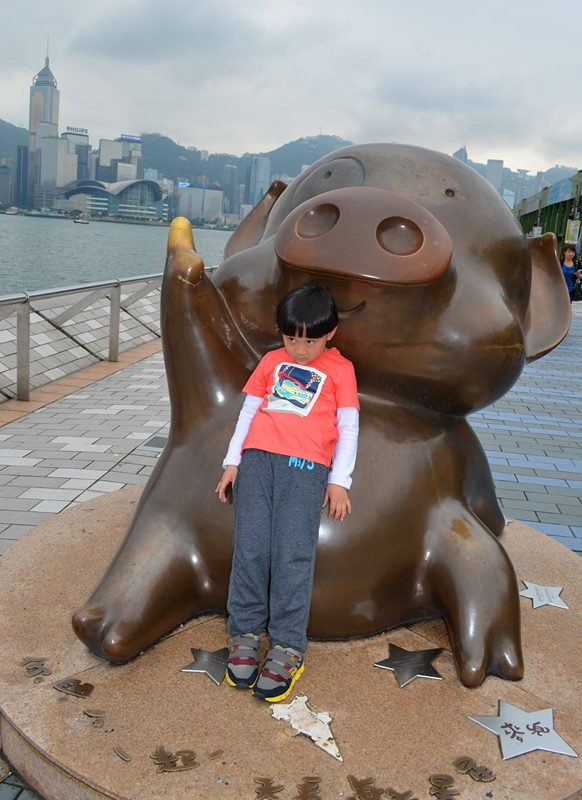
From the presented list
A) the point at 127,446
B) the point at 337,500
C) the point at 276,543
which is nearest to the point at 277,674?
the point at 276,543

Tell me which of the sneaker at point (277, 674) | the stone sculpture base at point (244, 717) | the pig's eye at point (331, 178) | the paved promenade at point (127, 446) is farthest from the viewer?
the paved promenade at point (127, 446)

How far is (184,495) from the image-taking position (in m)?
2.55

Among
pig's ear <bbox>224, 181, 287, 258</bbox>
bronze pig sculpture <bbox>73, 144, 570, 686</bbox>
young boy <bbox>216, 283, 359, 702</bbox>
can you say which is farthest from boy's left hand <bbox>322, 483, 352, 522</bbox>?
pig's ear <bbox>224, 181, 287, 258</bbox>

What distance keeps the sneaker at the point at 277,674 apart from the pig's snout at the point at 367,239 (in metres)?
1.12

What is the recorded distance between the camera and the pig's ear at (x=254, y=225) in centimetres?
313

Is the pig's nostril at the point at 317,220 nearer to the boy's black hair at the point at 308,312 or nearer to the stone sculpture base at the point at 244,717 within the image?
the boy's black hair at the point at 308,312

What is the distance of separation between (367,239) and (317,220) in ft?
0.63

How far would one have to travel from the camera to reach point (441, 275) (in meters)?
2.30

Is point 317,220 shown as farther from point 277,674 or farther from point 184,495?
point 277,674

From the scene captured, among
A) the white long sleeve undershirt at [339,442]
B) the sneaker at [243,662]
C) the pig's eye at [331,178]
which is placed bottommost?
the sneaker at [243,662]

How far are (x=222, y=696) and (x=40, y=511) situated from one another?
2.20 meters

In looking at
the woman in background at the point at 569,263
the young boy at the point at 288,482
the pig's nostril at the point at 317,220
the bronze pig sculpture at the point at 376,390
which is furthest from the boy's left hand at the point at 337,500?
the woman in background at the point at 569,263

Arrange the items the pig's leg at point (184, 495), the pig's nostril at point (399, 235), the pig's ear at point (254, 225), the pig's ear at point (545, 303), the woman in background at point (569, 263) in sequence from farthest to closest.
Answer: the woman in background at point (569, 263)
the pig's ear at point (254, 225)
the pig's ear at point (545, 303)
the pig's leg at point (184, 495)
the pig's nostril at point (399, 235)

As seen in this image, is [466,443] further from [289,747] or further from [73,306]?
[73,306]
